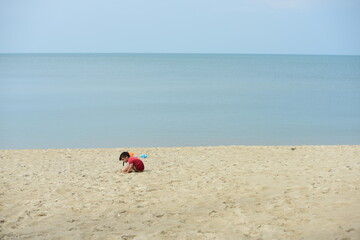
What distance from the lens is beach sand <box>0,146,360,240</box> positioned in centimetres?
561

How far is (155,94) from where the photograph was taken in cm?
3384

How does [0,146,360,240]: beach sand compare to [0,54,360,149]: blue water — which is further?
[0,54,360,149]: blue water

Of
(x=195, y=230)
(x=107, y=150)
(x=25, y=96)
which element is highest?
(x=25, y=96)

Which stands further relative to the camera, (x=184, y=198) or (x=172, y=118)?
(x=172, y=118)

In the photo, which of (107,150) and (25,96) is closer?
(107,150)

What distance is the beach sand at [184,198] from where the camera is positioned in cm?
561

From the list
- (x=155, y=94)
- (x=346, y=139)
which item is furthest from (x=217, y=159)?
(x=155, y=94)

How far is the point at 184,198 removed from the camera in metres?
7.19

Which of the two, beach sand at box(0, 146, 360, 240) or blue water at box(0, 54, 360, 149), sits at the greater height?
blue water at box(0, 54, 360, 149)

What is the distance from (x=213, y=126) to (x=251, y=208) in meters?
13.2

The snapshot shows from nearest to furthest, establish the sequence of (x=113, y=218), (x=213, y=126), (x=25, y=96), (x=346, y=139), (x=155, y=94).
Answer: (x=113, y=218), (x=346, y=139), (x=213, y=126), (x=25, y=96), (x=155, y=94)

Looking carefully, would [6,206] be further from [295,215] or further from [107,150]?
[107,150]

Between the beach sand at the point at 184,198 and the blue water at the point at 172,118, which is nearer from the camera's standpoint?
the beach sand at the point at 184,198

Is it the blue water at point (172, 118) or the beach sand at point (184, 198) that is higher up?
the blue water at point (172, 118)
